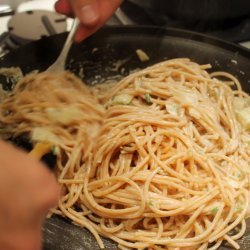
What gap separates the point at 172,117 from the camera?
65.2 inches

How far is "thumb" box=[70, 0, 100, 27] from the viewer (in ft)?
4.89

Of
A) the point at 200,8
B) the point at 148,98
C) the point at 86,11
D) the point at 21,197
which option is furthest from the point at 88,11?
the point at 21,197

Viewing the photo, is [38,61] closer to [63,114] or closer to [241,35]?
[63,114]

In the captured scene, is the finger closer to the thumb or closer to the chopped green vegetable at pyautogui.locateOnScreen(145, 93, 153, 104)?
the thumb

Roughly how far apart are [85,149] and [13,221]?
33.8 inches

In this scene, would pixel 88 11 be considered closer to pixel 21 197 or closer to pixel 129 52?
pixel 129 52

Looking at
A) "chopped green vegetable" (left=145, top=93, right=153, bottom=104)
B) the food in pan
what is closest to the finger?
the food in pan

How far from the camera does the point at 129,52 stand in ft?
6.57

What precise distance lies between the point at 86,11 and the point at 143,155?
54cm

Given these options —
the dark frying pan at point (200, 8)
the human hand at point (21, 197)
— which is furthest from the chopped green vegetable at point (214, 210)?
the dark frying pan at point (200, 8)

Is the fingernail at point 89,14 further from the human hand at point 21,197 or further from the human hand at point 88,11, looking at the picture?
the human hand at point 21,197

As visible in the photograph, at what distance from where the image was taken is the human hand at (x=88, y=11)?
58.9 inches

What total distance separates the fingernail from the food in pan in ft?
0.93

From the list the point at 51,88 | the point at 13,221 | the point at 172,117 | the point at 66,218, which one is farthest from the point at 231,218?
the point at 13,221
